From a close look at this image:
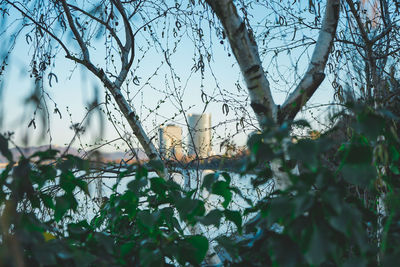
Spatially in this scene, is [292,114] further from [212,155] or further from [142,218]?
[212,155]

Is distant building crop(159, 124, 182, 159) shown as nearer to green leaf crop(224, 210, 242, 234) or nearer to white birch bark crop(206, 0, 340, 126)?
white birch bark crop(206, 0, 340, 126)

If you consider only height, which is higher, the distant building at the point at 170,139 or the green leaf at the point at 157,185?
the distant building at the point at 170,139

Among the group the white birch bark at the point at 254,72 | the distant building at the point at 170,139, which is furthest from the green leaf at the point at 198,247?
the distant building at the point at 170,139

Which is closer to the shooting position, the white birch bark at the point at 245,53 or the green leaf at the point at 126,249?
the green leaf at the point at 126,249

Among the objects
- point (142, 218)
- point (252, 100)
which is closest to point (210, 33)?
point (252, 100)

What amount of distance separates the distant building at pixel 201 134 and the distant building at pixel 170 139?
96mm

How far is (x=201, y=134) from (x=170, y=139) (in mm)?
243

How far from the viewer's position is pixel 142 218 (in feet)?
2.67

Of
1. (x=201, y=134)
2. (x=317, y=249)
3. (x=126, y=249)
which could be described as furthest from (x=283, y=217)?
(x=201, y=134)

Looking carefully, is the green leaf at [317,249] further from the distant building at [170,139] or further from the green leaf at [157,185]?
the distant building at [170,139]

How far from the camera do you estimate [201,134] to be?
234 centimetres

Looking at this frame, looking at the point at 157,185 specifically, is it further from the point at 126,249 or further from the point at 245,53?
the point at 245,53

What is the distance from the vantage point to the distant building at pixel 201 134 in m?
2.21

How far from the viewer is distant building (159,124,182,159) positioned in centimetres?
236
